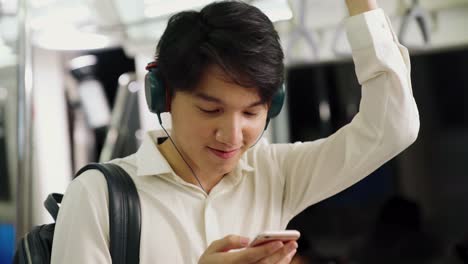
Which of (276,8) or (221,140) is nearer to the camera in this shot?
(221,140)

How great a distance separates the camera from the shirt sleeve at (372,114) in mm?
999

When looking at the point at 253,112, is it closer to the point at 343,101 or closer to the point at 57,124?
the point at 343,101

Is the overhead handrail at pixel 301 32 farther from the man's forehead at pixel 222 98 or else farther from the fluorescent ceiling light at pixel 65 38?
the man's forehead at pixel 222 98

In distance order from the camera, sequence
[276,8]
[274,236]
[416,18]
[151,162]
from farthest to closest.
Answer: [276,8], [416,18], [151,162], [274,236]

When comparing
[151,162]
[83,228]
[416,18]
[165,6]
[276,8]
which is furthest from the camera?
[165,6]

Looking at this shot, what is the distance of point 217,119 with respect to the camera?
986 millimetres

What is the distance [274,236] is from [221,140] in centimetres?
21

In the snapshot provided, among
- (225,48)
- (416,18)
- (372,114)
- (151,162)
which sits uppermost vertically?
(416,18)

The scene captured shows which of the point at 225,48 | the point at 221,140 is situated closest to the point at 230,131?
the point at 221,140

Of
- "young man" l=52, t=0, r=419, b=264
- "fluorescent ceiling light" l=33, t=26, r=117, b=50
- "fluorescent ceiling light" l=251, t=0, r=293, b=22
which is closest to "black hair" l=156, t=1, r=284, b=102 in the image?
"young man" l=52, t=0, r=419, b=264

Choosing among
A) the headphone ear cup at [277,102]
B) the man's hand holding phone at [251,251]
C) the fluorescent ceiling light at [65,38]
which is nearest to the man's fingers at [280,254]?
the man's hand holding phone at [251,251]

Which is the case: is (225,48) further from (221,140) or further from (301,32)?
(301,32)

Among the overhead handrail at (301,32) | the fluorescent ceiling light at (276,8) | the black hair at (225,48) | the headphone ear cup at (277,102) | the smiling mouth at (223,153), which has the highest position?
the fluorescent ceiling light at (276,8)

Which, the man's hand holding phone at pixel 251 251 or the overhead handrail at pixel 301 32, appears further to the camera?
→ the overhead handrail at pixel 301 32
